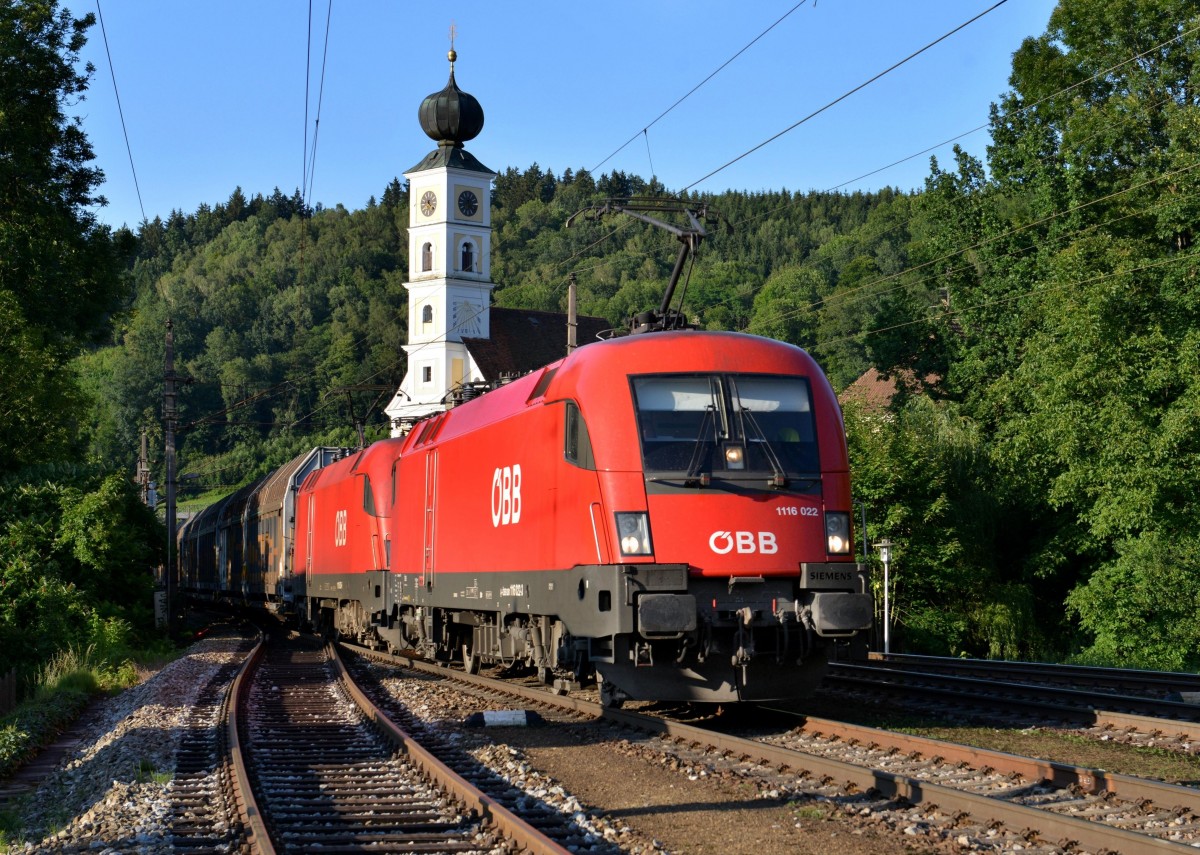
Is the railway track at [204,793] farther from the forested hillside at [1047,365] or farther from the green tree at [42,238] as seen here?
the green tree at [42,238]

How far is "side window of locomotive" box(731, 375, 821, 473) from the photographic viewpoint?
471 inches

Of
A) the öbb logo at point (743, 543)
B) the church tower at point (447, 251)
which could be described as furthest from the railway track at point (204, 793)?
the church tower at point (447, 251)

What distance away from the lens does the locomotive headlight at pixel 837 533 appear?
469 inches

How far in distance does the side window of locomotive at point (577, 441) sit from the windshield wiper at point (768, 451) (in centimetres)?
147

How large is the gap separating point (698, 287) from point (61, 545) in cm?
9139

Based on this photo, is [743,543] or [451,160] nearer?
[743,543]

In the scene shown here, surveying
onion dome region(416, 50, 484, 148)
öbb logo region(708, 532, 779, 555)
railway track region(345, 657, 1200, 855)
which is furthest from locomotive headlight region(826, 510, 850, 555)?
onion dome region(416, 50, 484, 148)

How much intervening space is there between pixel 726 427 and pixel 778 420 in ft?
1.79

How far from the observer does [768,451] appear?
11.9m

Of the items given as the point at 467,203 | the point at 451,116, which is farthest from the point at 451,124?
the point at 467,203

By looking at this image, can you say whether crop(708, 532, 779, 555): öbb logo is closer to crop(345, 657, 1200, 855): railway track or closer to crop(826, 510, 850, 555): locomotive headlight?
crop(826, 510, 850, 555): locomotive headlight

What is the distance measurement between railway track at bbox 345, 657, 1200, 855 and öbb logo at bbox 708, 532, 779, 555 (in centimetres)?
162

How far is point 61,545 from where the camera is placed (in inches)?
987

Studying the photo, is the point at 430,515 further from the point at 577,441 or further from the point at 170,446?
the point at 170,446
